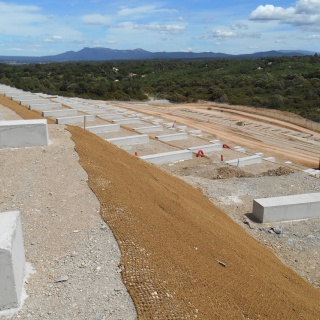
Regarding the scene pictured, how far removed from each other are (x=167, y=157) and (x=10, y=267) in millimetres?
13206

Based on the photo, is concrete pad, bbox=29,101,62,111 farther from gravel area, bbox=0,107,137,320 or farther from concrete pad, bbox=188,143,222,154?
gravel area, bbox=0,107,137,320

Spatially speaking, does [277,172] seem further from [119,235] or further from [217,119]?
[217,119]

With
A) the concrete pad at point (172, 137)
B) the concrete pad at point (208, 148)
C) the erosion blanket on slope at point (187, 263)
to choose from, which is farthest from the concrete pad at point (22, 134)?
the concrete pad at point (172, 137)

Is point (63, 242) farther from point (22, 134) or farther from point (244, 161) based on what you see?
point (244, 161)

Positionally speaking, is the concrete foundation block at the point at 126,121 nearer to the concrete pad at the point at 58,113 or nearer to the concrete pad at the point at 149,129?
the concrete pad at the point at 149,129

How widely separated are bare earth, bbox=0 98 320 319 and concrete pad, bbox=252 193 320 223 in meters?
0.27

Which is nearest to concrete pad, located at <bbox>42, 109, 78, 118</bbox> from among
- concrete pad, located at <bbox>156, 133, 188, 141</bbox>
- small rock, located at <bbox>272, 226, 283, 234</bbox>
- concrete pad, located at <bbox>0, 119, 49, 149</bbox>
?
concrete pad, located at <bbox>156, 133, 188, 141</bbox>

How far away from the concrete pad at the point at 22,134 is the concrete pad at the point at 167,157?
6397 millimetres

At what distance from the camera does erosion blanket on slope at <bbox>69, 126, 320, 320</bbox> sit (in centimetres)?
542

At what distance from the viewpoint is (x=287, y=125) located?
119ft

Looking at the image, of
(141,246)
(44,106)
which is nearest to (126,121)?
(44,106)

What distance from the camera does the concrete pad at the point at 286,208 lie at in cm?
1128

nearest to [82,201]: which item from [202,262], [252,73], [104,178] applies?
[104,178]

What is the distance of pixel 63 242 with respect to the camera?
6.75 meters
